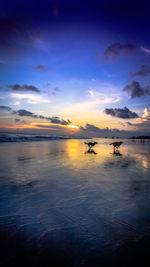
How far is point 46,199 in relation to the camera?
479 centimetres

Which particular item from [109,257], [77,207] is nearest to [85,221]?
[77,207]

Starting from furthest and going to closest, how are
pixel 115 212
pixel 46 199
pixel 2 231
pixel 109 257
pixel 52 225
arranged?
pixel 46 199 → pixel 115 212 → pixel 52 225 → pixel 2 231 → pixel 109 257

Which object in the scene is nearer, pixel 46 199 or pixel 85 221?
pixel 85 221

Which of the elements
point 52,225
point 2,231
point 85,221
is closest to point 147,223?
point 85,221

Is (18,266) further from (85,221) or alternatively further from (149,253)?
(149,253)

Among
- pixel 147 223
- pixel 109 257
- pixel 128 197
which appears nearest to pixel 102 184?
pixel 128 197

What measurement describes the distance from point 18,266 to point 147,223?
285 cm

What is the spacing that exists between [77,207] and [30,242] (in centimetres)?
170

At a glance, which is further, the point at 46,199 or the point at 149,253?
the point at 46,199

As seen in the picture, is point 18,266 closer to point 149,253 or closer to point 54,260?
point 54,260

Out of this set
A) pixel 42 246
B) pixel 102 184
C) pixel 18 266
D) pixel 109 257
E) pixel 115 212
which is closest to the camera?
pixel 18 266

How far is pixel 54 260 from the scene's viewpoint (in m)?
2.42

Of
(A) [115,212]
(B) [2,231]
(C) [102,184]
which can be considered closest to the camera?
(B) [2,231]

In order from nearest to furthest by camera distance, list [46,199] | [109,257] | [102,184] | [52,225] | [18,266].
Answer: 1. [18,266]
2. [109,257]
3. [52,225]
4. [46,199]
5. [102,184]
